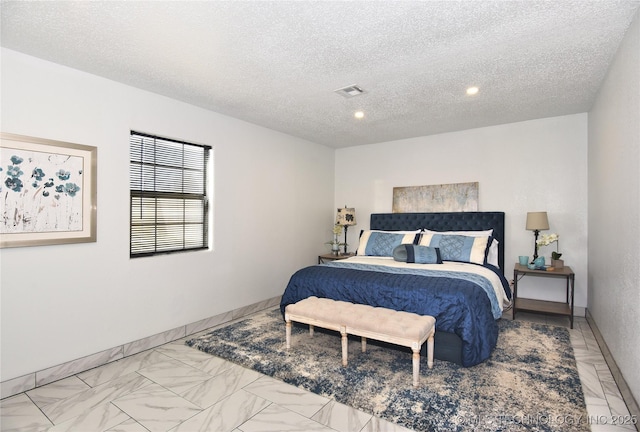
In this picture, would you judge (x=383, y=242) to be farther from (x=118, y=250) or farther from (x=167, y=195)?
(x=118, y=250)

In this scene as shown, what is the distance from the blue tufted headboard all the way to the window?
2.89 m

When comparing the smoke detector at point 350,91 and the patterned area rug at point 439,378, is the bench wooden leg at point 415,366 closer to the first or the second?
the patterned area rug at point 439,378

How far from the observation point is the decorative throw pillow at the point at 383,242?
4.72m

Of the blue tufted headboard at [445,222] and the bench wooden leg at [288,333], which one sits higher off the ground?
the blue tufted headboard at [445,222]

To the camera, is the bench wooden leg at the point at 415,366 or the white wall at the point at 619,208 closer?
the white wall at the point at 619,208

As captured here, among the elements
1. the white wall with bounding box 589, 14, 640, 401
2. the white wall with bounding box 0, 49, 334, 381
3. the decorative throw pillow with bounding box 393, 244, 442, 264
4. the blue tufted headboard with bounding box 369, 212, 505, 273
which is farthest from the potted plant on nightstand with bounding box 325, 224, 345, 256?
the white wall with bounding box 589, 14, 640, 401

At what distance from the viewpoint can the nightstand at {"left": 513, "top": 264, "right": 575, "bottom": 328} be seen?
12.4ft

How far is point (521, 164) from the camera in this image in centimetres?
455

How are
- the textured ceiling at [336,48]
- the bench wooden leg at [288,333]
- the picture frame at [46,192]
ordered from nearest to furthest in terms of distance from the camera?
the textured ceiling at [336,48]
the picture frame at [46,192]
the bench wooden leg at [288,333]

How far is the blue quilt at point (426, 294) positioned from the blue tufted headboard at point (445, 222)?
1503 millimetres

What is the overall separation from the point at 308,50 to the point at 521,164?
11.5 feet

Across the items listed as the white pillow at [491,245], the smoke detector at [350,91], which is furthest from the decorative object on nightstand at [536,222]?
the smoke detector at [350,91]

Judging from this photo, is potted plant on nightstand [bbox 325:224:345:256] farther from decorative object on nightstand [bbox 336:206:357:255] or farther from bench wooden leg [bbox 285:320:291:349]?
bench wooden leg [bbox 285:320:291:349]

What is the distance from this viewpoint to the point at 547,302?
4246mm
